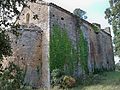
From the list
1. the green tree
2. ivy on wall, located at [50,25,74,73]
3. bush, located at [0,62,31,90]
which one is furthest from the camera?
the green tree

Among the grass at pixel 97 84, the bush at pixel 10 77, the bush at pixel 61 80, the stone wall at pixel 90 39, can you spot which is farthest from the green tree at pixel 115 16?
the bush at pixel 10 77

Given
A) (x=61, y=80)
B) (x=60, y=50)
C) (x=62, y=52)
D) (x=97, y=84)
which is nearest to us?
(x=97, y=84)

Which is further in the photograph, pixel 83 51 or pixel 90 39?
pixel 90 39

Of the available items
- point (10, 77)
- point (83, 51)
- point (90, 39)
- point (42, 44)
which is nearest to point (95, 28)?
point (90, 39)

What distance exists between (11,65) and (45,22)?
18750mm

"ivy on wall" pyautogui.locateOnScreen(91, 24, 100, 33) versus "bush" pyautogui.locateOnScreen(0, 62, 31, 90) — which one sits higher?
"ivy on wall" pyautogui.locateOnScreen(91, 24, 100, 33)

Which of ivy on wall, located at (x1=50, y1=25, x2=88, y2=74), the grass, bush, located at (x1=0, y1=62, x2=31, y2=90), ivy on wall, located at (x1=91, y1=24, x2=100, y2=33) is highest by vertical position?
ivy on wall, located at (x1=91, y1=24, x2=100, y2=33)

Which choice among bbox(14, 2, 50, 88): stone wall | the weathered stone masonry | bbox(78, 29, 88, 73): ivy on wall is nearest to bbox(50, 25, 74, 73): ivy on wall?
the weathered stone masonry

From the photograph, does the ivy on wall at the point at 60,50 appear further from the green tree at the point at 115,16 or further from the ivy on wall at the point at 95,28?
the ivy on wall at the point at 95,28

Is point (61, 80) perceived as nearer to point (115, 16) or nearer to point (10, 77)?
point (115, 16)

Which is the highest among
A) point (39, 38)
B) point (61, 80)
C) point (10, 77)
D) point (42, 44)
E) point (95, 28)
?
point (95, 28)

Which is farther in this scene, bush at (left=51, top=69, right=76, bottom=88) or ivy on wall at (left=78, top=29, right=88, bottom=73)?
ivy on wall at (left=78, top=29, right=88, bottom=73)

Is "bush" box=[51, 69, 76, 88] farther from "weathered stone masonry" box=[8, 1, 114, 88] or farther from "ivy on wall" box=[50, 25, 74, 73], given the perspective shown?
"ivy on wall" box=[50, 25, 74, 73]

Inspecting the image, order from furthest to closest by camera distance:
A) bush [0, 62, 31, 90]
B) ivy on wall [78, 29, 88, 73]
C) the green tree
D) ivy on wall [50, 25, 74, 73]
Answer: ivy on wall [78, 29, 88, 73] < the green tree < ivy on wall [50, 25, 74, 73] < bush [0, 62, 31, 90]
